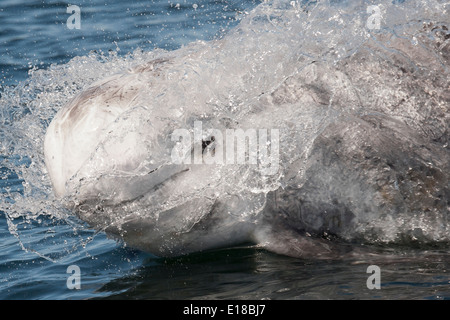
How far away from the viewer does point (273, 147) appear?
5.34m

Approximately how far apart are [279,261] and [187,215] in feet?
2.54

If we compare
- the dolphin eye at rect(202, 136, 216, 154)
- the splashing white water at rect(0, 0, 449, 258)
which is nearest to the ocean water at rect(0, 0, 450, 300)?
the splashing white water at rect(0, 0, 449, 258)

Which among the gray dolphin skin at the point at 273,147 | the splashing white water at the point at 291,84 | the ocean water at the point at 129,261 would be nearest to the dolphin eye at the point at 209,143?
the gray dolphin skin at the point at 273,147

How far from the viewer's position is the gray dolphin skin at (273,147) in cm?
513

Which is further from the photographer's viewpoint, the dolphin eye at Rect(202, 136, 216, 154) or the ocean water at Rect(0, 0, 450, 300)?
the dolphin eye at Rect(202, 136, 216, 154)

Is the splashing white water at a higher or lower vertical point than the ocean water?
higher

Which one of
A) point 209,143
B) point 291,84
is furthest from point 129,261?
point 291,84

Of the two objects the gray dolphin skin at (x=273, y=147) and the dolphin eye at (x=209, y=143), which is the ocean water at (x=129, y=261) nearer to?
the gray dolphin skin at (x=273, y=147)

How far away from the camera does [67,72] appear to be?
738 cm

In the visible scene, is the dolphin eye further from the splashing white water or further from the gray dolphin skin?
the splashing white water

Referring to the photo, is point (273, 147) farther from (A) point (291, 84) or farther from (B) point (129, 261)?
(B) point (129, 261)

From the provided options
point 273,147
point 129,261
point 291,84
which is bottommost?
point 129,261

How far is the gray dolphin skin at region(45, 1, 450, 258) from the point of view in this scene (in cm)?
513
